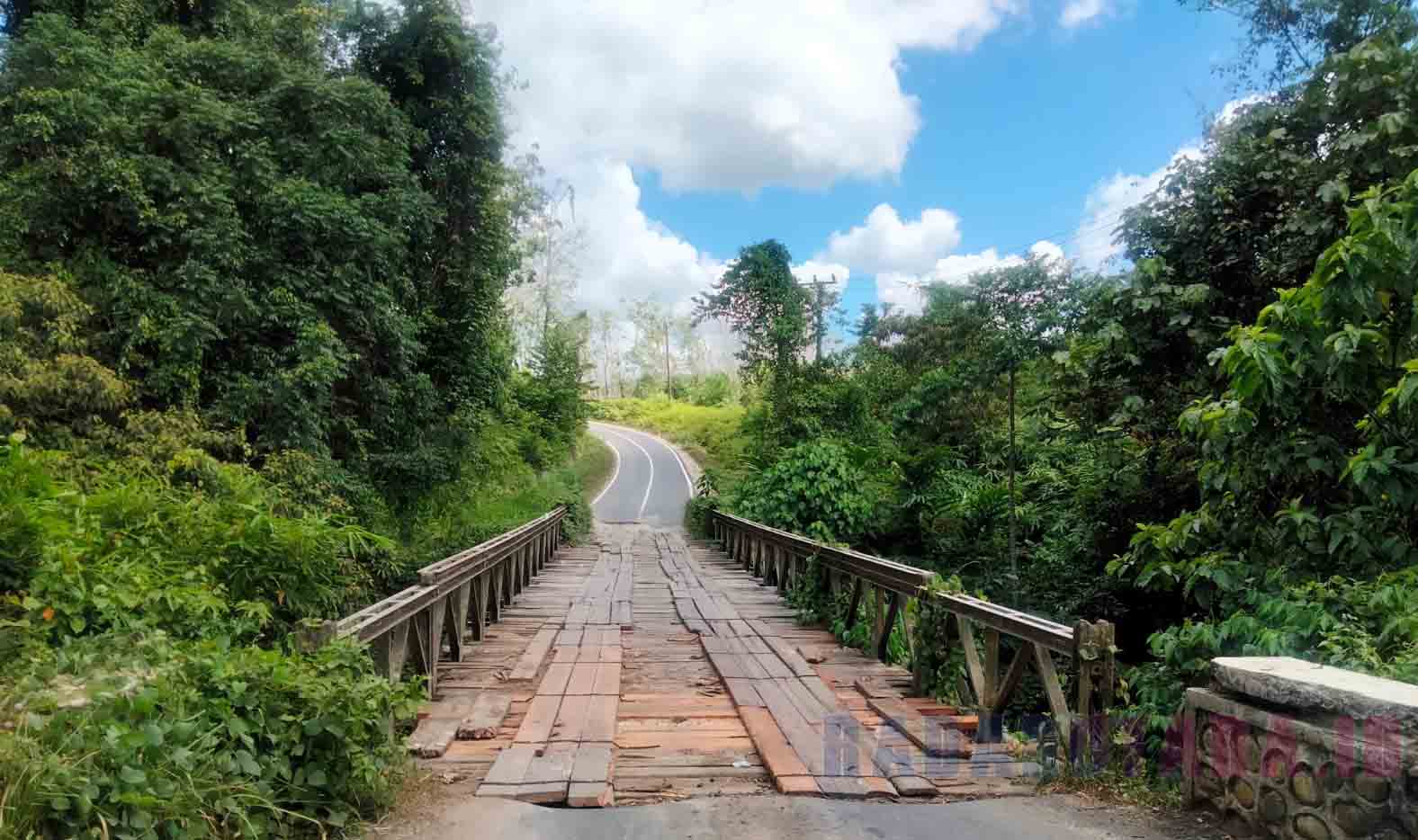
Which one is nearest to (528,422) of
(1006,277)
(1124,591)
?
(1006,277)

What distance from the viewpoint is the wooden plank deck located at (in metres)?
3.85

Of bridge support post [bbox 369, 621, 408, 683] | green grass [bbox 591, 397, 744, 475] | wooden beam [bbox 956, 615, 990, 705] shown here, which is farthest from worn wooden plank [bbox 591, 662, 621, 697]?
green grass [bbox 591, 397, 744, 475]

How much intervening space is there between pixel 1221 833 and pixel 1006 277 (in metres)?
9.45

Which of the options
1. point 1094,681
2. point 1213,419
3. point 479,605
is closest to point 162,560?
point 479,605

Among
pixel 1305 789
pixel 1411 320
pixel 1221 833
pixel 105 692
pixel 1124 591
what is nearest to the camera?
pixel 105 692

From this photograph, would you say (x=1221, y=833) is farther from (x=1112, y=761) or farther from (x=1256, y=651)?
(x=1256, y=651)

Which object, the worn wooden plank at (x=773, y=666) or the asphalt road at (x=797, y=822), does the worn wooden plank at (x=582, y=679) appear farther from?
the asphalt road at (x=797, y=822)

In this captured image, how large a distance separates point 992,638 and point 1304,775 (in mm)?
1966

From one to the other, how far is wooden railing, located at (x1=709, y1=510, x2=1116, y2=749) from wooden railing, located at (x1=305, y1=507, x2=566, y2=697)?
3.30 meters

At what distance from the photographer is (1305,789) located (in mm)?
2883

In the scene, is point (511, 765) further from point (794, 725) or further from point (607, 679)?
point (607, 679)

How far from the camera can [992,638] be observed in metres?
4.80

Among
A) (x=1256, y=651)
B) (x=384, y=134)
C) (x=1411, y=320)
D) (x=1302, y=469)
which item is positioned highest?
(x=384, y=134)

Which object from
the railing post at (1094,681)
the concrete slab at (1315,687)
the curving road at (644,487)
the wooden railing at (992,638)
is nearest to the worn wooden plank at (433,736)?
the wooden railing at (992,638)
